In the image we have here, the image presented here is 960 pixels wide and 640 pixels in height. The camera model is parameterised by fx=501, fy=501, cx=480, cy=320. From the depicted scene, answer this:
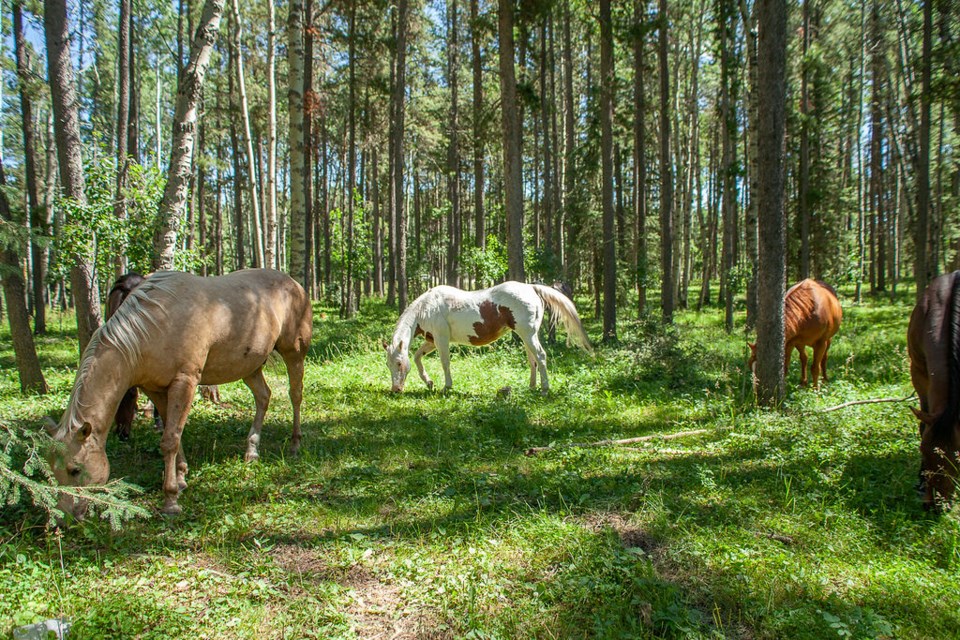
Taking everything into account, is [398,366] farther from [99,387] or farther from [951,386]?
[951,386]

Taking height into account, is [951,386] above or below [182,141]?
below

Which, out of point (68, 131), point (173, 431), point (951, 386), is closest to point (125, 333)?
point (173, 431)

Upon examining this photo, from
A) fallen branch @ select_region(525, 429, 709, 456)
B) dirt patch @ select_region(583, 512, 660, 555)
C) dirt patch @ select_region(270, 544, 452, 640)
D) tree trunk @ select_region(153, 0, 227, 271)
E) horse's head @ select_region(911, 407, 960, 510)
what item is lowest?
dirt patch @ select_region(270, 544, 452, 640)

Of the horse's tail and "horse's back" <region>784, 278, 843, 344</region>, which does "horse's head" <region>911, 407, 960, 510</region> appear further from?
the horse's tail

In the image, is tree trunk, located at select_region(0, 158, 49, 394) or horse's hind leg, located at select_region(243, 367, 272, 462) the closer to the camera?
horse's hind leg, located at select_region(243, 367, 272, 462)

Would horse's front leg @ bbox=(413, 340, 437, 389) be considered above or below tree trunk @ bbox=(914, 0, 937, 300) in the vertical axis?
below

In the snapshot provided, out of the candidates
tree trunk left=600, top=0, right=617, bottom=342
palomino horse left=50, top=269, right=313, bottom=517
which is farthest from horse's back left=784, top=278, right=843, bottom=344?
palomino horse left=50, top=269, right=313, bottom=517

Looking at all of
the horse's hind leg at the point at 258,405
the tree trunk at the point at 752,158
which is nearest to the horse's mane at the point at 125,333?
the horse's hind leg at the point at 258,405

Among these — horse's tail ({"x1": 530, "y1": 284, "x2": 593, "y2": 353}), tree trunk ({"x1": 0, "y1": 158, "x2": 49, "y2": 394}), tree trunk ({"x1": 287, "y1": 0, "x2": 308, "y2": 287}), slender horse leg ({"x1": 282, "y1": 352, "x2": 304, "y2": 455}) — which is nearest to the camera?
slender horse leg ({"x1": 282, "y1": 352, "x2": 304, "y2": 455})

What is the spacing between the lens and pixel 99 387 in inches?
147

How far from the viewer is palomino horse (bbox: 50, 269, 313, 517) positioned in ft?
11.8

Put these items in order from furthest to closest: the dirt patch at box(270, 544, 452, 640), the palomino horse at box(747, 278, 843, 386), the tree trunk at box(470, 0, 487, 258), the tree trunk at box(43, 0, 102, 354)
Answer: the tree trunk at box(470, 0, 487, 258) < the palomino horse at box(747, 278, 843, 386) < the tree trunk at box(43, 0, 102, 354) < the dirt patch at box(270, 544, 452, 640)

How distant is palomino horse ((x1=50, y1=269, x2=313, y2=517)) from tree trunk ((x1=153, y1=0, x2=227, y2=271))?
1.98 metres

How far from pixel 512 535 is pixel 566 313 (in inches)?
215
